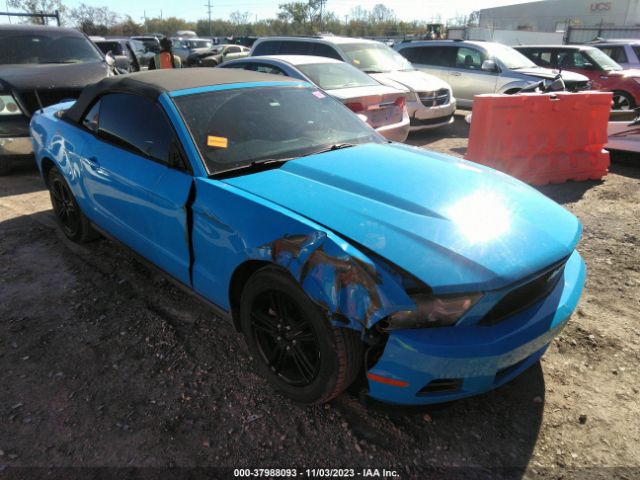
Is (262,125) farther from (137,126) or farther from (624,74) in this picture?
(624,74)

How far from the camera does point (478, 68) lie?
1066 centimetres

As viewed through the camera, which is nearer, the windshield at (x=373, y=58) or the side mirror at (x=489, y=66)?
the windshield at (x=373, y=58)

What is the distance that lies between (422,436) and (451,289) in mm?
839

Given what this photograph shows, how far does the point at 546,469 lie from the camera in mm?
2121

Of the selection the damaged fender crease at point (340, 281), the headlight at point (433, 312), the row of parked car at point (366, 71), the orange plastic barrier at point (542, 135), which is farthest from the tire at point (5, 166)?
the headlight at point (433, 312)

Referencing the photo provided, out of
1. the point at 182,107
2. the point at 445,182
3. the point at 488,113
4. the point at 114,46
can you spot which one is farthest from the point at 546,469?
the point at 114,46

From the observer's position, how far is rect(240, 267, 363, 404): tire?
2115 millimetres

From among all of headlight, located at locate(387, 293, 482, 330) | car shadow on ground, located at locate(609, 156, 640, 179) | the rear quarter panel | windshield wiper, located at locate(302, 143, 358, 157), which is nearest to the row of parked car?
the rear quarter panel

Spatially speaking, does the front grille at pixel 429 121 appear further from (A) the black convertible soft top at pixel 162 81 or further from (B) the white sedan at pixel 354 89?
(A) the black convertible soft top at pixel 162 81

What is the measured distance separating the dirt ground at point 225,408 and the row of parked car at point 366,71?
2.95m

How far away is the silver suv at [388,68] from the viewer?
28.0 ft

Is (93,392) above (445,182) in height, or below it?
below

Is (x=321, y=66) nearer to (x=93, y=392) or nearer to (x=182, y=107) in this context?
(x=182, y=107)

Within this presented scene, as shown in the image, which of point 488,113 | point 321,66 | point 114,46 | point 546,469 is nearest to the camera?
point 546,469
